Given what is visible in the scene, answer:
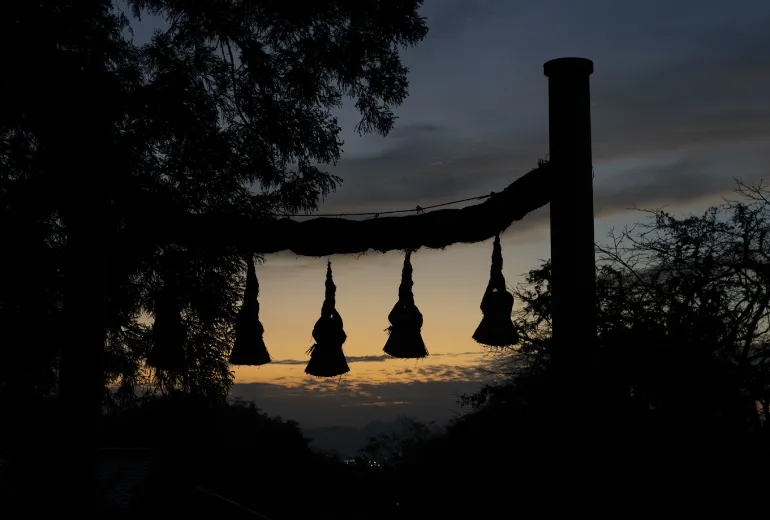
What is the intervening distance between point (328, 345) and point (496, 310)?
1.33m

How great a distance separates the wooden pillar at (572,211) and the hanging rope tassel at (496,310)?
80 cm

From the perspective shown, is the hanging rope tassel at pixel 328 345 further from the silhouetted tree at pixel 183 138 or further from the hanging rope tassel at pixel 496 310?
the silhouetted tree at pixel 183 138

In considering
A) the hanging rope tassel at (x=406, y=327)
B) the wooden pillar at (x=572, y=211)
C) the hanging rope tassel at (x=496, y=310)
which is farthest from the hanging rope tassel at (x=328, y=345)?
the wooden pillar at (x=572, y=211)

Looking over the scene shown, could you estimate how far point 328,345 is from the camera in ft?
21.9

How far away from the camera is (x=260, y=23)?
43.5ft

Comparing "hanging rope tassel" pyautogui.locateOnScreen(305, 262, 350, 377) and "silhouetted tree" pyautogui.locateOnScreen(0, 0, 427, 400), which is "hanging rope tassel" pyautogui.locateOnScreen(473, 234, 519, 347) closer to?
"hanging rope tassel" pyautogui.locateOnScreen(305, 262, 350, 377)

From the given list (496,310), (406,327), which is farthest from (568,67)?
(406,327)

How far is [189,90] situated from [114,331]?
3629mm

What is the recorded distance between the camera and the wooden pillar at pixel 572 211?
5.23 metres

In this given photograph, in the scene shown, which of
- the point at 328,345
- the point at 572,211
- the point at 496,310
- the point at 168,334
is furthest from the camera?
the point at 168,334

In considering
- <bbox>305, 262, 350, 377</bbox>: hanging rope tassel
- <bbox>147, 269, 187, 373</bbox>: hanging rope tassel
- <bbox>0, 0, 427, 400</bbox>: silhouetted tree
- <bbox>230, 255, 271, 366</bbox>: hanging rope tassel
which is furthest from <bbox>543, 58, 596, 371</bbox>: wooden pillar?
<bbox>0, 0, 427, 400</bbox>: silhouetted tree

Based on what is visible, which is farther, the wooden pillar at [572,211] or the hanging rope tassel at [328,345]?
the hanging rope tassel at [328,345]

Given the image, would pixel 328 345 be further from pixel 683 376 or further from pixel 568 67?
pixel 683 376

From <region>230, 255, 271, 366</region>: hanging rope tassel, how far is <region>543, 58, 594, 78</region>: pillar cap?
2.72 metres
